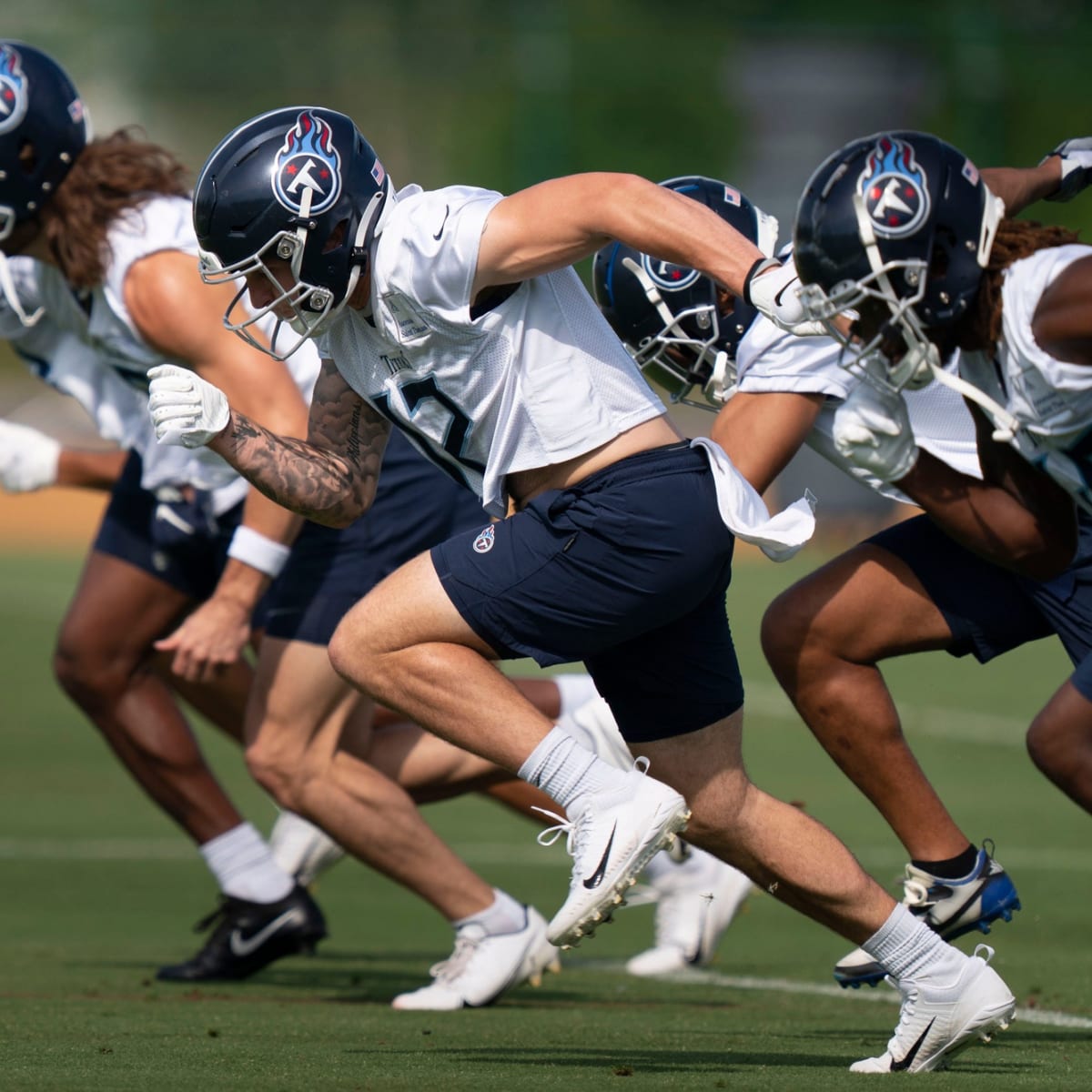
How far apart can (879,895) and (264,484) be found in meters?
1.52

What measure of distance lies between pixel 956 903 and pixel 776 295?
5.29 feet

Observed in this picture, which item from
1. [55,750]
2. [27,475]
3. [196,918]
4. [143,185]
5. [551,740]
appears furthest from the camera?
[55,750]

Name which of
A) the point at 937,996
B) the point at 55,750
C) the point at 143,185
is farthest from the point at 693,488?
the point at 55,750

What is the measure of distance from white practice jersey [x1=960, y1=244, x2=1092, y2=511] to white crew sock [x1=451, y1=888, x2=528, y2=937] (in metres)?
2.09

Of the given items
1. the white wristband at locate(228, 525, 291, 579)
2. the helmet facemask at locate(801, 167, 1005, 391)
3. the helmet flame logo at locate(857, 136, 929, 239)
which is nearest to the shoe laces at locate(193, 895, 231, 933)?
the white wristband at locate(228, 525, 291, 579)

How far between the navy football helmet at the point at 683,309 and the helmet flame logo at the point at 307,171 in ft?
2.88

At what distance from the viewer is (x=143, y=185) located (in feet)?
18.8

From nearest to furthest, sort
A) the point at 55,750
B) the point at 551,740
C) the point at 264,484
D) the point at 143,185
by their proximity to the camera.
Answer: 1. the point at 551,740
2. the point at 264,484
3. the point at 143,185
4. the point at 55,750

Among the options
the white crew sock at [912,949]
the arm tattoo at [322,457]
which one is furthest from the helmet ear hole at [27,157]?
the white crew sock at [912,949]

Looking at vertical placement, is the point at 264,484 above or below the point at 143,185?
below

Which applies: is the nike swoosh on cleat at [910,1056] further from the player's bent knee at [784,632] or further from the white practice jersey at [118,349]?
the white practice jersey at [118,349]

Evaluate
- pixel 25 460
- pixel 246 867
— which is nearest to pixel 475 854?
pixel 246 867

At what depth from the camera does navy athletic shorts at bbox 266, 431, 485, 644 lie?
18.1ft

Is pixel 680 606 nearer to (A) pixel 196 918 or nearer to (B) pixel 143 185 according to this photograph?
(B) pixel 143 185
